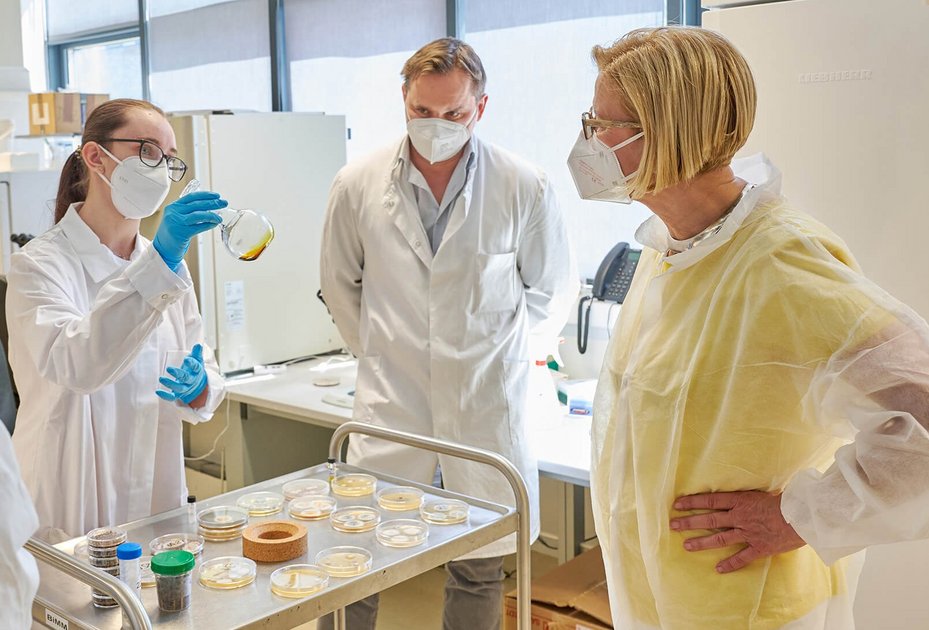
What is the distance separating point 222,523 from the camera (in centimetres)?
162

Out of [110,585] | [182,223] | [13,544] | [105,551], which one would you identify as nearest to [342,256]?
[182,223]

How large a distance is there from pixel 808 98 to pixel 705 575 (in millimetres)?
1081

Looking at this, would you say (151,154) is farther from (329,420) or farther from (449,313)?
(329,420)

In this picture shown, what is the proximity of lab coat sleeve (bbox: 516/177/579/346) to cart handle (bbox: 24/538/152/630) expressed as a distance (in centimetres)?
140

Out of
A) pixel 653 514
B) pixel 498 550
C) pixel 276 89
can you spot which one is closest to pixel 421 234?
pixel 498 550

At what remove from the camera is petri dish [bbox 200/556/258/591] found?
1.40 m

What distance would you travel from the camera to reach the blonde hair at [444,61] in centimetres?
224

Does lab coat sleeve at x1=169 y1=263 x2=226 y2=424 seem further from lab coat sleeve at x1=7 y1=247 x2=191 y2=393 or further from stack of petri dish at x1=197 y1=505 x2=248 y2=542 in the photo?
stack of petri dish at x1=197 y1=505 x2=248 y2=542

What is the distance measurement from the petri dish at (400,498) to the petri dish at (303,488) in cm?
11

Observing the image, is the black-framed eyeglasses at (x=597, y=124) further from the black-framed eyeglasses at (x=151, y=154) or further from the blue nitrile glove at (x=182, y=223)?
the black-framed eyeglasses at (x=151, y=154)

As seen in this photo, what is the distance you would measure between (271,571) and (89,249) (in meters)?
0.78

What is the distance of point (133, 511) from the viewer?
6.16 feet

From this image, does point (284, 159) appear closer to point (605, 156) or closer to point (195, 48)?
point (195, 48)

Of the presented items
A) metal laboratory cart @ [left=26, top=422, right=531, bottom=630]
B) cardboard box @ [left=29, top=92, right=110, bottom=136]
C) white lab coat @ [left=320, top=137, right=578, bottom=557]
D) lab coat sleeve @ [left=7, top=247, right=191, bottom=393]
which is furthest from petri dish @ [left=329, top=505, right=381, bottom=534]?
cardboard box @ [left=29, top=92, right=110, bottom=136]
